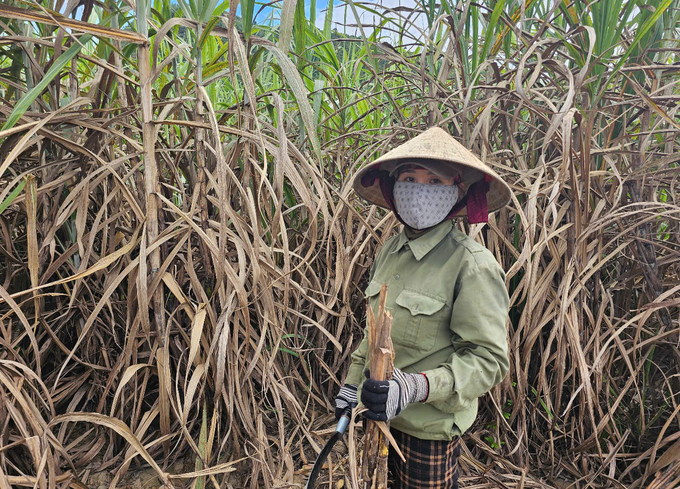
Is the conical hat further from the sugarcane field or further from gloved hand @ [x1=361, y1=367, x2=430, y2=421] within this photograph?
gloved hand @ [x1=361, y1=367, x2=430, y2=421]

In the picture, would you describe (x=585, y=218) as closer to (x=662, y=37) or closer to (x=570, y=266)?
(x=570, y=266)

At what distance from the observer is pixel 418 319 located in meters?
1.15

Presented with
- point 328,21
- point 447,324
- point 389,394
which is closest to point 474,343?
point 447,324

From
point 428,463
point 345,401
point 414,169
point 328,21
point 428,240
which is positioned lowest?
point 428,463

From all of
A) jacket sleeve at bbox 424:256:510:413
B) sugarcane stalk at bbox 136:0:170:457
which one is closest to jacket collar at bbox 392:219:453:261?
jacket sleeve at bbox 424:256:510:413

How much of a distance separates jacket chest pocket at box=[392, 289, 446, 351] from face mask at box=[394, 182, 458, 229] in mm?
184

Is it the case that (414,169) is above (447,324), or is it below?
above

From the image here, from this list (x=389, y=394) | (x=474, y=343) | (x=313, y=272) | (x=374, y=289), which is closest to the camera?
(x=389, y=394)

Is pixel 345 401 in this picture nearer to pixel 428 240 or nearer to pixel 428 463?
pixel 428 463

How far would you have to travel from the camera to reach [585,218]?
5.23ft

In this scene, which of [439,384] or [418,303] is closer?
[439,384]

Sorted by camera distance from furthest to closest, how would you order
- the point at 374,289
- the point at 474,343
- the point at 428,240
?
the point at 374,289 < the point at 428,240 < the point at 474,343

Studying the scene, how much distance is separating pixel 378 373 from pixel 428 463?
0.39 m

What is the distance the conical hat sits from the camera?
1.08 m
